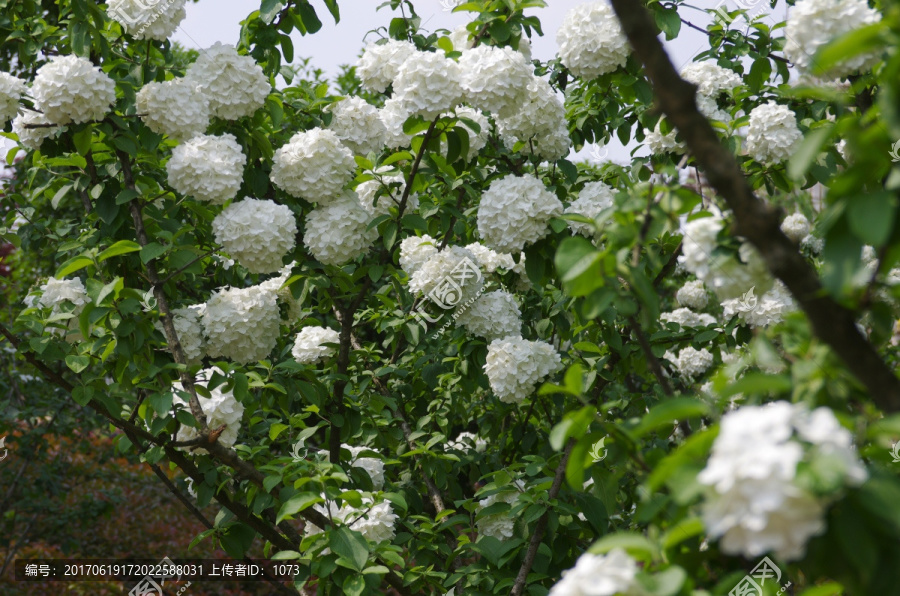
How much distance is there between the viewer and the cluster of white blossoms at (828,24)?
4.86 ft

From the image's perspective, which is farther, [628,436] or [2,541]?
[2,541]

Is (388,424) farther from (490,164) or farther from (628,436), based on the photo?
(628,436)

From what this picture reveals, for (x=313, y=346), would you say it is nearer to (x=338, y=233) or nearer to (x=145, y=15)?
(x=338, y=233)

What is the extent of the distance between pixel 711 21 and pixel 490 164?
1.12 m

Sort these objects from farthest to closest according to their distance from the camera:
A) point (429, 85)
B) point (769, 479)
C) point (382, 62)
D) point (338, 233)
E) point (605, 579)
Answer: point (382, 62), point (338, 233), point (429, 85), point (605, 579), point (769, 479)

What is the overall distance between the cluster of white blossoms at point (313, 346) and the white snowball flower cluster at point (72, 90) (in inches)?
42.6

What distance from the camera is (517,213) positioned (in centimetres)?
241

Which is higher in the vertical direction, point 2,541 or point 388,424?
point 2,541

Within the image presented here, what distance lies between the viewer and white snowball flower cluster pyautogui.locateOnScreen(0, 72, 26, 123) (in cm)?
247

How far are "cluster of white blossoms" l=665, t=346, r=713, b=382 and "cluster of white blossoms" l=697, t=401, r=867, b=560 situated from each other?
4.24 meters

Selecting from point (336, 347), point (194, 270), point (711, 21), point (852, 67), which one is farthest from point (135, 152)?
point (711, 21)

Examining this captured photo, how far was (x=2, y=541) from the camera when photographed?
16.3ft

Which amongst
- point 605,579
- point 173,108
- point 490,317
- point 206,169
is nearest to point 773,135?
point 490,317

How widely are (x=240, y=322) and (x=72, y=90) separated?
834 mm
